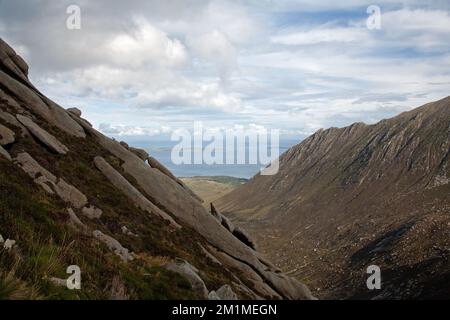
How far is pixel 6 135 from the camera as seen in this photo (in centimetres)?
3050

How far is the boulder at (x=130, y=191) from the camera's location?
34.3m

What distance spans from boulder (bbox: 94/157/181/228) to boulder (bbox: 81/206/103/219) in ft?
20.3

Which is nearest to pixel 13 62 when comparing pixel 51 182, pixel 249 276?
pixel 51 182

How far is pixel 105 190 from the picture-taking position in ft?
106

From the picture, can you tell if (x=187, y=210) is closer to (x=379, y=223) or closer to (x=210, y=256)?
(x=210, y=256)

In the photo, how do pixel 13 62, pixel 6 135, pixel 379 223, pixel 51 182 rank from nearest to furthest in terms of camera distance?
pixel 51 182 < pixel 6 135 < pixel 13 62 < pixel 379 223

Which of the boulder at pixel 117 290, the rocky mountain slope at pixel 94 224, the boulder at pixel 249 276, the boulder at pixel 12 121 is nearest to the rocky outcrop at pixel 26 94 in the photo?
the rocky mountain slope at pixel 94 224

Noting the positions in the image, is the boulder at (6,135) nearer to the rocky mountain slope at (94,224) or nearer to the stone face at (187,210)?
the rocky mountain slope at (94,224)

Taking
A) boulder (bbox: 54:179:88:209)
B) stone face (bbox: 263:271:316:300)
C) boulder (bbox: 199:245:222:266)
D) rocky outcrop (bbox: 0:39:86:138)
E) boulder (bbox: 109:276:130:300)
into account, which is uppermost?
rocky outcrop (bbox: 0:39:86:138)

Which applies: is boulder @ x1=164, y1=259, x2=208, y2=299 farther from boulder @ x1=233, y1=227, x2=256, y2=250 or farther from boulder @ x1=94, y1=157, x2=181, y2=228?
boulder @ x1=233, y1=227, x2=256, y2=250

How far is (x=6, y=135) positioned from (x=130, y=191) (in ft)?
33.9

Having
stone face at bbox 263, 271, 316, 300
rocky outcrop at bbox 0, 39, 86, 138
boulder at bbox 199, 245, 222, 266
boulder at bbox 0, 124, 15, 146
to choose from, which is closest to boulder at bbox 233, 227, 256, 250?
stone face at bbox 263, 271, 316, 300


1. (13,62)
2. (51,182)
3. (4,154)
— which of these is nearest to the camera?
(51,182)

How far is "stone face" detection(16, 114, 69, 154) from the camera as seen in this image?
33438 mm
